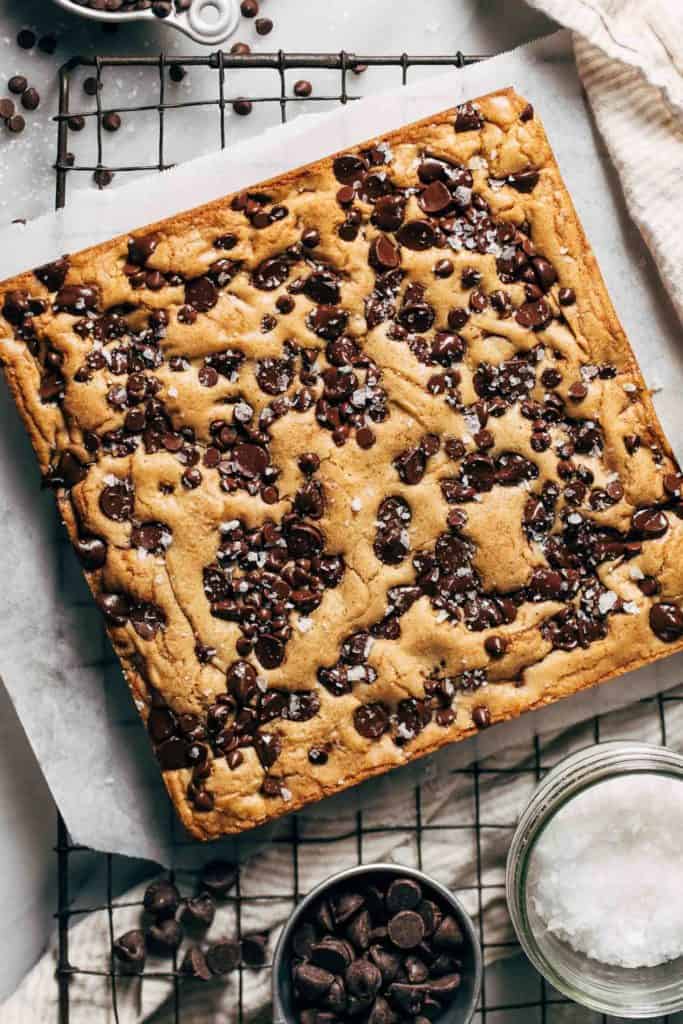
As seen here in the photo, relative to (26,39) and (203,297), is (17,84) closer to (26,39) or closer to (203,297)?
(26,39)

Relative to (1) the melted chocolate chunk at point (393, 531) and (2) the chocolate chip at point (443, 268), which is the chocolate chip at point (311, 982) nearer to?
(1) the melted chocolate chunk at point (393, 531)

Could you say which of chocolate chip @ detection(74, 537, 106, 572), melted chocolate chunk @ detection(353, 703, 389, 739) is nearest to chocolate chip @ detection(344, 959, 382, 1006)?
melted chocolate chunk @ detection(353, 703, 389, 739)

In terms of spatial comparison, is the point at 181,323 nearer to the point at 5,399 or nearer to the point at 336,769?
the point at 5,399

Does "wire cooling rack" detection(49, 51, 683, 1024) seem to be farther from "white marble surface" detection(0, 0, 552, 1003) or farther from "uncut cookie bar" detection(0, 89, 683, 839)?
"uncut cookie bar" detection(0, 89, 683, 839)

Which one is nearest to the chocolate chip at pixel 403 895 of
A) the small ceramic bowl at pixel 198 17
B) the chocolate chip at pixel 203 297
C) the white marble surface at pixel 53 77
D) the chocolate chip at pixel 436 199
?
the white marble surface at pixel 53 77

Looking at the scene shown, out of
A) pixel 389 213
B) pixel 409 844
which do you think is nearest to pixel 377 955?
pixel 409 844
